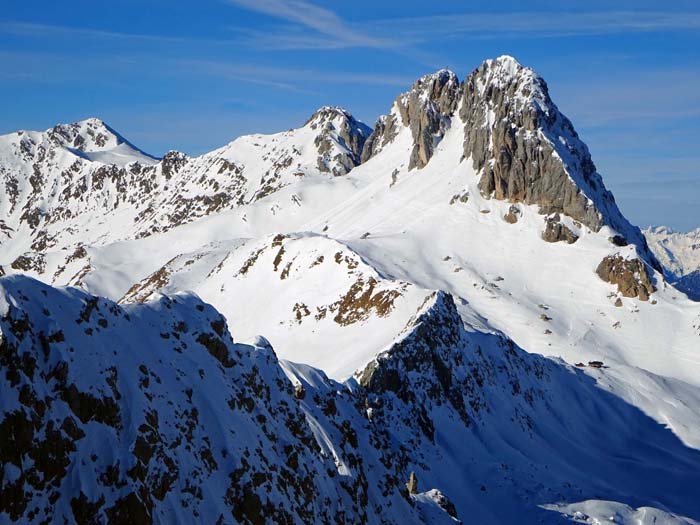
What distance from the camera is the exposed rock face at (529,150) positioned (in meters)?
119

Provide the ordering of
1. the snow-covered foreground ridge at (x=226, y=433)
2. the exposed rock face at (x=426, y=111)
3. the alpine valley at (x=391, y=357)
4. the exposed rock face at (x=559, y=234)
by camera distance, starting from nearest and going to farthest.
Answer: the snow-covered foreground ridge at (x=226, y=433)
the alpine valley at (x=391, y=357)
the exposed rock face at (x=559, y=234)
the exposed rock face at (x=426, y=111)

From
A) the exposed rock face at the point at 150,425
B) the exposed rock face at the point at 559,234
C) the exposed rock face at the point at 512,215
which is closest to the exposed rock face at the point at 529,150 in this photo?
the exposed rock face at the point at 512,215

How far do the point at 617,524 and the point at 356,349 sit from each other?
23101 mm

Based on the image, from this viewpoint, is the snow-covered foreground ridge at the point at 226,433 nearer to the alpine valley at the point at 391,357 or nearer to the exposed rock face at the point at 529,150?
the alpine valley at the point at 391,357

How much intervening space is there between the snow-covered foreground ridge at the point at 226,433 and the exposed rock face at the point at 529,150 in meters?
70.3

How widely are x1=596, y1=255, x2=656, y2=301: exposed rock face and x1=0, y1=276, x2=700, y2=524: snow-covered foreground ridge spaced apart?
54058mm

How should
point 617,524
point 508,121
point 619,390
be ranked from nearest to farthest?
point 617,524 < point 619,390 < point 508,121

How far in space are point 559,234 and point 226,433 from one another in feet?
323

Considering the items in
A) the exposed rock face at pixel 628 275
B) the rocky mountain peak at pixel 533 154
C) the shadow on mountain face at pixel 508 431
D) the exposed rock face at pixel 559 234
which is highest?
the rocky mountain peak at pixel 533 154

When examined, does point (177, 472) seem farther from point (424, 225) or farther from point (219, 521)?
point (424, 225)

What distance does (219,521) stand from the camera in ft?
73.5

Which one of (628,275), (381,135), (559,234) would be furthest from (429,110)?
(628,275)

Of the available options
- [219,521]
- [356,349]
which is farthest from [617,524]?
[219,521]

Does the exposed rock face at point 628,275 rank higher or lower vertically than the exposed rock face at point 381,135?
lower
